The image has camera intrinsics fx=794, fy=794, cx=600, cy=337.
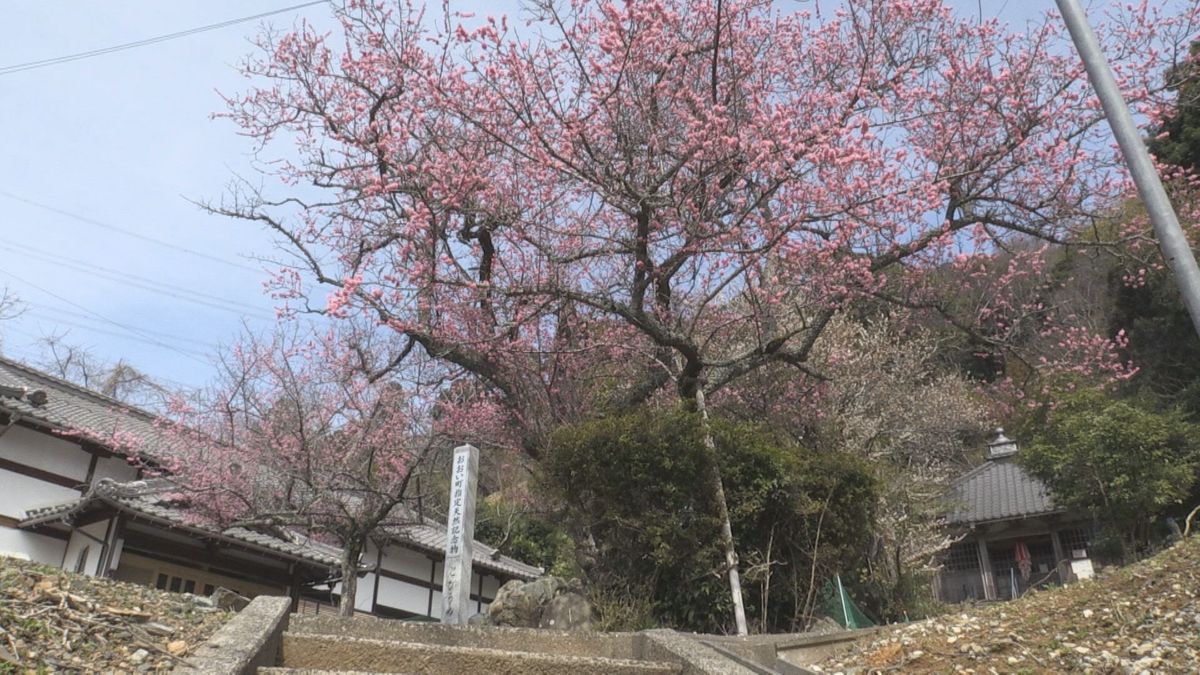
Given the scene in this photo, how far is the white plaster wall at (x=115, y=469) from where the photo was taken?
487 inches

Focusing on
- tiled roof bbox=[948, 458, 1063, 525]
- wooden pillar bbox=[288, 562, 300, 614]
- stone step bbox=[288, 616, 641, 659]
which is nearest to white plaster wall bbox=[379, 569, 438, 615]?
wooden pillar bbox=[288, 562, 300, 614]

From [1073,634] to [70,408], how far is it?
1423cm

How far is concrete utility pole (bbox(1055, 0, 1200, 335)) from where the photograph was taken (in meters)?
3.59

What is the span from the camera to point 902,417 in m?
13.8

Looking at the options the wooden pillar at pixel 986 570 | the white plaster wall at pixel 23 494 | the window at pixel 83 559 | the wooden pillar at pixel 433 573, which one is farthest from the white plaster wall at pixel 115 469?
the wooden pillar at pixel 986 570

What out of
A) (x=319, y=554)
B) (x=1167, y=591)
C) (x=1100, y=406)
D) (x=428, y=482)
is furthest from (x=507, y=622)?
(x=1100, y=406)

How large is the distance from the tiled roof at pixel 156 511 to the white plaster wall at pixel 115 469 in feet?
Answer: 1.10

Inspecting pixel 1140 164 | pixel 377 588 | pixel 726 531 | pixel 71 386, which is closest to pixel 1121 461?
pixel 726 531

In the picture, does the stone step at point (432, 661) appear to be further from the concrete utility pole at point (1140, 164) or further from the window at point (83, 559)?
the window at point (83, 559)

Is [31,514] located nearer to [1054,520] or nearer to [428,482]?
[428,482]

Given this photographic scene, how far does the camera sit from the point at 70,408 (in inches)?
513

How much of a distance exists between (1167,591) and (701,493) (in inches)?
122

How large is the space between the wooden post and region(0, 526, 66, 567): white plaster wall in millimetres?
7616

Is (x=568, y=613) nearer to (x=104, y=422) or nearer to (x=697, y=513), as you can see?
(x=697, y=513)
